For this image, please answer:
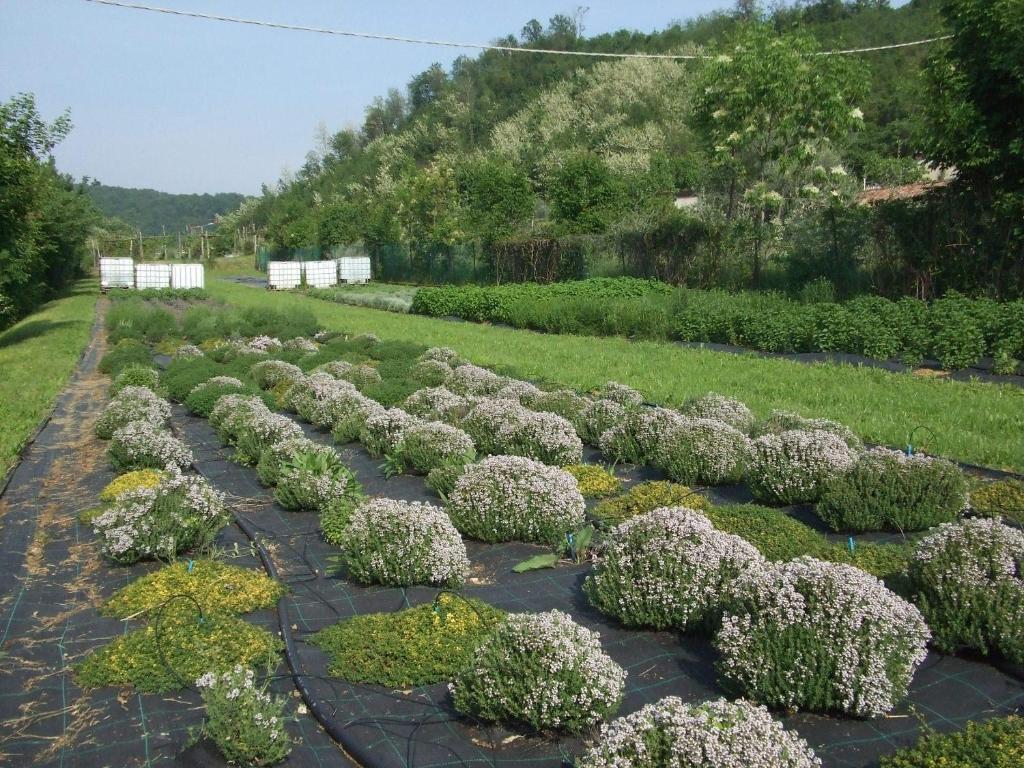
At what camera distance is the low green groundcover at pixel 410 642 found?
14.3ft

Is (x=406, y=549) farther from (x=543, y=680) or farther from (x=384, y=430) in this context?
(x=384, y=430)

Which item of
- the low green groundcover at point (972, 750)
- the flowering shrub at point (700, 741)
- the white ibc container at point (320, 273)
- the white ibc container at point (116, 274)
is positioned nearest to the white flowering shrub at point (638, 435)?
the low green groundcover at point (972, 750)

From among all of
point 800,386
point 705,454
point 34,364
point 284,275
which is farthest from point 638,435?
point 284,275

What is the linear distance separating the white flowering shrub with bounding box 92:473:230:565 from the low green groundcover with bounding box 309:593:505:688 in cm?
179

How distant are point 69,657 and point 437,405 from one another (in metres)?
5.33

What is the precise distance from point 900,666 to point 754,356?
11580 millimetres

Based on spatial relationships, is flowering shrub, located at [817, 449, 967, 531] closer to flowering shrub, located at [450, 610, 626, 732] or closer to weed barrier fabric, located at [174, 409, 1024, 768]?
weed barrier fabric, located at [174, 409, 1024, 768]

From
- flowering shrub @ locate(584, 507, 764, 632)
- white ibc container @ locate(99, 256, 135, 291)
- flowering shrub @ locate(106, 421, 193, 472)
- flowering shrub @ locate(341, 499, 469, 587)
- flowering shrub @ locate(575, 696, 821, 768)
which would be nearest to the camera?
flowering shrub @ locate(575, 696, 821, 768)

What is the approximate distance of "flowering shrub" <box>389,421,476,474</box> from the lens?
784 cm

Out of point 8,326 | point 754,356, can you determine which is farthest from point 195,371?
point 8,326

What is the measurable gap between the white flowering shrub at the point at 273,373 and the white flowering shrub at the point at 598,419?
17.9 ft

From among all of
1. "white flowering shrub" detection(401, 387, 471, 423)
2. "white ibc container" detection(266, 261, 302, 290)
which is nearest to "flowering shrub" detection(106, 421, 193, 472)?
"white flowering shrub" detection(401, 387, 471, 423)

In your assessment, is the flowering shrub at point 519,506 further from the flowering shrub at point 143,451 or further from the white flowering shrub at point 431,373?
the white flowering shrub at point 431,373

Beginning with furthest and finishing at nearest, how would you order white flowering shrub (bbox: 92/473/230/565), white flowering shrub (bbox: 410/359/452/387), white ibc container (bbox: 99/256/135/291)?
white ibc container (bbox: 99/256/135/291) → white flowering shrub (bbox: 410/359/452/387) → white flowering shrub (bbox: 92/473/230/565)
